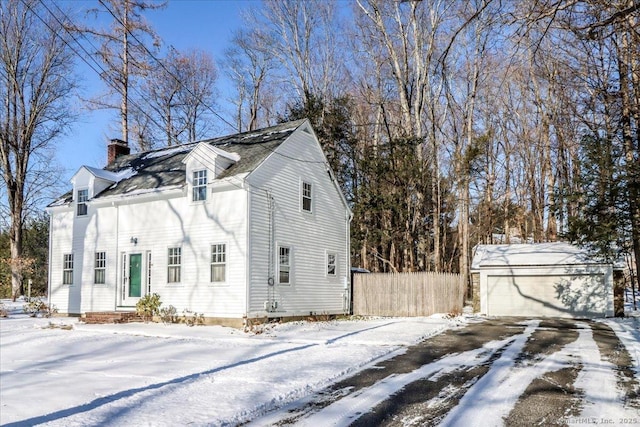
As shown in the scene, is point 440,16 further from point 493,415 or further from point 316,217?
point 493,415

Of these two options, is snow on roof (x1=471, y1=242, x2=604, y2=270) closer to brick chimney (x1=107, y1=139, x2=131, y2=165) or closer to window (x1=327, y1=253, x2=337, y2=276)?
window (x1=327, y1=253, x2=337, y2=276)

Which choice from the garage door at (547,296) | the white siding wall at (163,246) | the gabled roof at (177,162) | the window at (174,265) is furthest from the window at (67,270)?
the garage door at (547,296)

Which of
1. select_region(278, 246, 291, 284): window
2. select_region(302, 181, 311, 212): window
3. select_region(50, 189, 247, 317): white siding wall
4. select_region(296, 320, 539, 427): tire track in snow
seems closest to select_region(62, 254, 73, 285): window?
select_region(50, 189, 247, 317): white siding wall

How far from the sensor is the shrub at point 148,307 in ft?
57.7

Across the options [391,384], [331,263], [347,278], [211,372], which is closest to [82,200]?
[331,263]

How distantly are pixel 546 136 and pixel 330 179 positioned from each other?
17.1 meters

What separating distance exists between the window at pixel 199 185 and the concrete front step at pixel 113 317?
14.3 feet

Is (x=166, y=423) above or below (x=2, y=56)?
below

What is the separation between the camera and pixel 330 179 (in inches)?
843

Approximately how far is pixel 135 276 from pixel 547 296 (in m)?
16.6

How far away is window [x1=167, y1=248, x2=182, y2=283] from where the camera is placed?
57.9 ft

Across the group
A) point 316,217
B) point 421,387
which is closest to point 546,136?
point 316,217

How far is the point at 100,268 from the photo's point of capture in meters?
19.7

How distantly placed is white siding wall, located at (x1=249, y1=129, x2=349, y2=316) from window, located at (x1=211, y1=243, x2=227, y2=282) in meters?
1.01
